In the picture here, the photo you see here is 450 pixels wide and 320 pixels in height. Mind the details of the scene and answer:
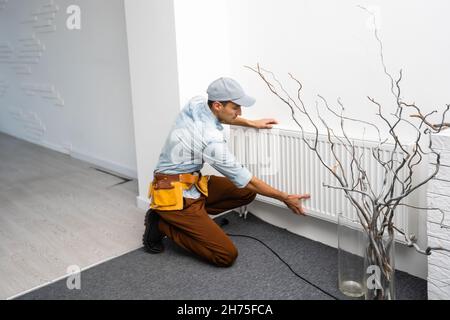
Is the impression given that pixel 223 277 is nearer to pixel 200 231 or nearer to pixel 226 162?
pixel 200 231

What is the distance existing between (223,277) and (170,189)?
1.79 feet

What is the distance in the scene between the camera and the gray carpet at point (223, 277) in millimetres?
2105

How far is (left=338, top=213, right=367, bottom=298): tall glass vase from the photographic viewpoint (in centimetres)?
203

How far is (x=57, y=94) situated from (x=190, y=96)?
2742mm

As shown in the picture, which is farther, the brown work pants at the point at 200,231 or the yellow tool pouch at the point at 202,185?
the yellow tool pouch at the point at 202,185

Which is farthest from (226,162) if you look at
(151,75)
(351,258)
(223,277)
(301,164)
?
(151,75)

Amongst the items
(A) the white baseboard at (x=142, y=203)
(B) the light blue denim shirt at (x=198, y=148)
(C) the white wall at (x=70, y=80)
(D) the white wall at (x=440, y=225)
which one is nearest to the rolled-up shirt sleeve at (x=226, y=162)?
(B) the light blue denim shirt at (x=198, y=148)

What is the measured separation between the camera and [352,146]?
211 cm

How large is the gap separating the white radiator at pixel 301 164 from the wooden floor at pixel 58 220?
848mm

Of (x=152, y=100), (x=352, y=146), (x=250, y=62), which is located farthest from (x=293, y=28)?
(x=152, y=100)

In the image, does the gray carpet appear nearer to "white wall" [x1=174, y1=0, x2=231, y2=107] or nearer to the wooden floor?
the wooden floor

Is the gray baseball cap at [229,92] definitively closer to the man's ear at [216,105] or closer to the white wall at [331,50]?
the man's ear at [216,105]

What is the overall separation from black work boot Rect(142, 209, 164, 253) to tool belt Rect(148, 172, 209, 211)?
0.21ft
